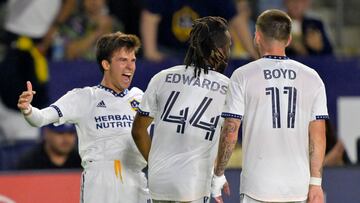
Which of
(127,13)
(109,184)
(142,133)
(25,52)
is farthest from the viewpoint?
(127,13)

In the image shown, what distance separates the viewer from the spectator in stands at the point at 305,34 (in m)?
12.6

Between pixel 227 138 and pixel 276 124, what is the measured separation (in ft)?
1.08

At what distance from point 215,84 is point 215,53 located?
204mm

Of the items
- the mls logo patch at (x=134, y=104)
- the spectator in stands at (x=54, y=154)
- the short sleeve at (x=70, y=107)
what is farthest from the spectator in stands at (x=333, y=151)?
the short sleeve at (x=70, y=107)

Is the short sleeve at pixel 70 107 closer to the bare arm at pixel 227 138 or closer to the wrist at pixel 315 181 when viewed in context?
the bare arm at pixel 227 138

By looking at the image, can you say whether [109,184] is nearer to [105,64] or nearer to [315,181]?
[105,64]

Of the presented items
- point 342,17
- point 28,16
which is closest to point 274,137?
point 28,16

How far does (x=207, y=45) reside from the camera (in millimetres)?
6930

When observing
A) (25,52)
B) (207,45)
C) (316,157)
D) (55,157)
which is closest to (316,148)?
(316,157)

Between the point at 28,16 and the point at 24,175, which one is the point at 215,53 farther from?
the point at 28,16

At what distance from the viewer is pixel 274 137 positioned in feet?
22.2

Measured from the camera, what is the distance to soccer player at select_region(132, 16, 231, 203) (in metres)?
6.88

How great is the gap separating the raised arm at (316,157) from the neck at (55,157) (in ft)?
14.0

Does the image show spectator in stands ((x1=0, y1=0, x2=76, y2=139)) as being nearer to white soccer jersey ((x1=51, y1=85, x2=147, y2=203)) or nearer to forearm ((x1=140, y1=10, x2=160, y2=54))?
forearm ((x1=140, y1=10, x2=160, y2=54))
